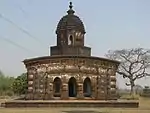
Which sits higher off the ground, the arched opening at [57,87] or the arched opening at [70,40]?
the arched opening at [70,40]

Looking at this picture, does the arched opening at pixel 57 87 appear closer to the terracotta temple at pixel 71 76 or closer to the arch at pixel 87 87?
the terracotta temple at pixel 71 76

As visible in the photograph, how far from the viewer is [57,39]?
1483 inches

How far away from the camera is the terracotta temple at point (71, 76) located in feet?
108

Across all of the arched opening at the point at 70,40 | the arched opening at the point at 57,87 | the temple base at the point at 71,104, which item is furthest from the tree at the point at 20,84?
the temple base at the point at 71,104

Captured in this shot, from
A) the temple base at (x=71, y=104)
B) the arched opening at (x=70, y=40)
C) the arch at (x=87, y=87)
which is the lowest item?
the temple base at (x=71, y=104)

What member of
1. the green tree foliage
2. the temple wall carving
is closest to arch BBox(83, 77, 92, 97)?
the temple wall carving

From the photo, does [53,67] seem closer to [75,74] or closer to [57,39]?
[75,74]

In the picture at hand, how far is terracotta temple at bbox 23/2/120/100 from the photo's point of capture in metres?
33.0

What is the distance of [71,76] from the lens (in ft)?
108

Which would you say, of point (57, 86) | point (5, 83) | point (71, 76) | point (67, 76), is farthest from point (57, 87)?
point (5, 83)

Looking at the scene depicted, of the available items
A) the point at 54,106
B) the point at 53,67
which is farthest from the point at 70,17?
the point at 54,106

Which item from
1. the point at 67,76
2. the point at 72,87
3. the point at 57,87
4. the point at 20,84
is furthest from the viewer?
the point at 20,84

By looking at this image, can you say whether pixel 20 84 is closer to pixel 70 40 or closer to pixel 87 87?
pixel 70 40

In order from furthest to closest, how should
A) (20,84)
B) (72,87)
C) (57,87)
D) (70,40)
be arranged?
(20,84) → (70,40) → (72,87) → (57,87)
